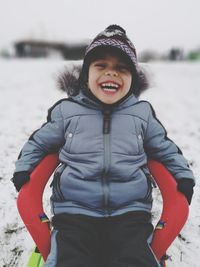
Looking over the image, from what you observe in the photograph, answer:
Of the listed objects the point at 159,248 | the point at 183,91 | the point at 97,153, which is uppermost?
the point at 97,153

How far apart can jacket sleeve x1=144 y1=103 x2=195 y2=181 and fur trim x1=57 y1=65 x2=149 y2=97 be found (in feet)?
0.62

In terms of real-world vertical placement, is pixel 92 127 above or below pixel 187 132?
above

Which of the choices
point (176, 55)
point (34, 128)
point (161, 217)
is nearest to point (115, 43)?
point (161, 217)

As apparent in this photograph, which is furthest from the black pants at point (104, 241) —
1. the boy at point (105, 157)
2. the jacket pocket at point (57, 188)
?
the jacket pocket at point (57, 188)

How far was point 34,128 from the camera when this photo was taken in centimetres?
374

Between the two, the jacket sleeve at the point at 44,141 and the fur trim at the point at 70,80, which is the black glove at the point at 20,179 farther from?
the fur trim at the point at 70,80

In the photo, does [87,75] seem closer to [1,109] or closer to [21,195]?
[21,195]

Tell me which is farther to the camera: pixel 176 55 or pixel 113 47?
pixel 176 55

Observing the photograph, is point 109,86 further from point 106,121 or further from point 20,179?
point 20,179

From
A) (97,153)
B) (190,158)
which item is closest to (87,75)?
(97,153)

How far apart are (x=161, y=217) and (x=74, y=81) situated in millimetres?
930

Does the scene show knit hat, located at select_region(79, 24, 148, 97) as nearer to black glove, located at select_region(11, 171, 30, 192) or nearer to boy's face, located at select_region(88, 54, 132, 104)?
boy's face, located at select_region(88, 54, 132, 104)

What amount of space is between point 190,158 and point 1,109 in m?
2.99

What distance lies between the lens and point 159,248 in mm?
1382
